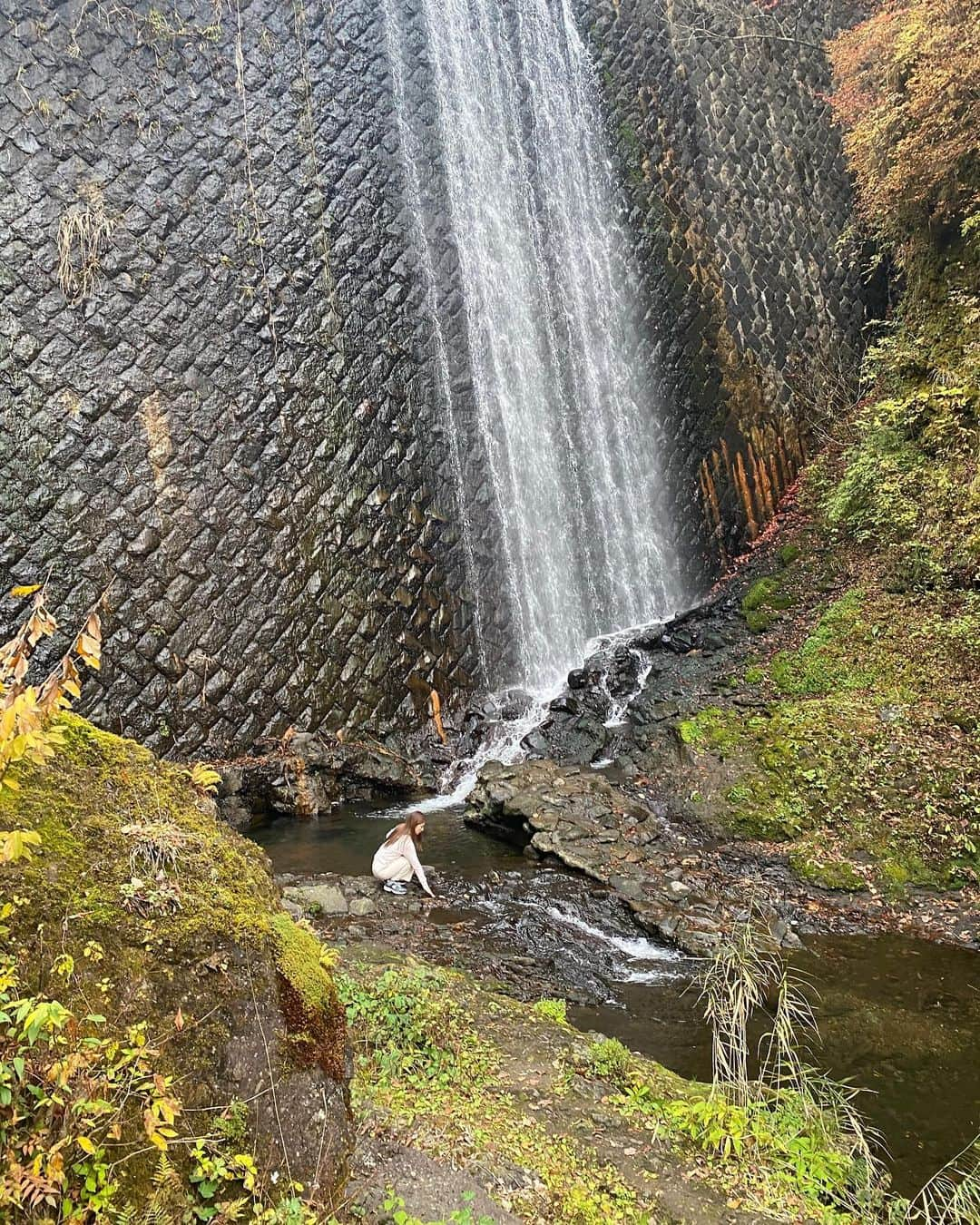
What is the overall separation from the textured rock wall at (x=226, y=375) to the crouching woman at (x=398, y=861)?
2.62 m

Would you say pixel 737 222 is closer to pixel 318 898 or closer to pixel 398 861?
pixel 398 861

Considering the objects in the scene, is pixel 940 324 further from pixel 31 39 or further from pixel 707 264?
pixel 31 39

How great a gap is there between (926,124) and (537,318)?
15.9ft

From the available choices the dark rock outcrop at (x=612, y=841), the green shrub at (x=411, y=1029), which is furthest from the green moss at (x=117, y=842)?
the dark rock outcrop at (x=612, y=841)

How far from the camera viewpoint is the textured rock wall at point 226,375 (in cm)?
709

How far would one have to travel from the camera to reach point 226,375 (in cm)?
799

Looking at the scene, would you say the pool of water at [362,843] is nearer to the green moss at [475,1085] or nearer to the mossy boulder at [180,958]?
the green moss at [475,1085]

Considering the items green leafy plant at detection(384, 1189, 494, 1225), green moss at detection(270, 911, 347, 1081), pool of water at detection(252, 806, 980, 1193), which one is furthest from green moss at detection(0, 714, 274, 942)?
pool of water at detection(252, 806, 980, 1193)

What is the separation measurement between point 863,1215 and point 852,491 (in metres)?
8.41

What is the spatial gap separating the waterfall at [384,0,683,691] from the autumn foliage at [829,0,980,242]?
3590 millimetres

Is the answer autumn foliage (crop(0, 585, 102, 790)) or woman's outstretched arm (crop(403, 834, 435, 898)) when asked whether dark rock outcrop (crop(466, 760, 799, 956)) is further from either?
autumn foliage (crop(0, 585, 102, 790))

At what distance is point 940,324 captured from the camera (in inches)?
348

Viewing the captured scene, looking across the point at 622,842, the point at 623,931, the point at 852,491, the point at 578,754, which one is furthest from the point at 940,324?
the point at 623,931

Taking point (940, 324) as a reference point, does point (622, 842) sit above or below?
below
